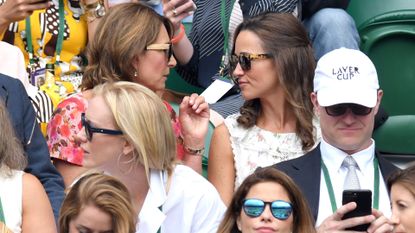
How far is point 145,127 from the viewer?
18.1 ft

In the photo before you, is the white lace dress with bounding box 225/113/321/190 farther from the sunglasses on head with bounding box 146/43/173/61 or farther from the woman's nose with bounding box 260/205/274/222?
the woman's nose with bounding box 260/205/274/222

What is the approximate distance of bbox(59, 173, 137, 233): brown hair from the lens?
503 centimetres

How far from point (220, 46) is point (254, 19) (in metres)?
0.83

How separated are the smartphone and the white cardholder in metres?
2.02

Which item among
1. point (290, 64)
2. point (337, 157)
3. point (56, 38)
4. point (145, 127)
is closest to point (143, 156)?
point (145, 127)

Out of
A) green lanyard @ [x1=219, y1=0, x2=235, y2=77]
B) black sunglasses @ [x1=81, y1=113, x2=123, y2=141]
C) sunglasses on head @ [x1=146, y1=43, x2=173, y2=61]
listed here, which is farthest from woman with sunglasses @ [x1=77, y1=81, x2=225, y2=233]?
green lanyard @ [x1=219, y1=0, x2=235, y2=77]

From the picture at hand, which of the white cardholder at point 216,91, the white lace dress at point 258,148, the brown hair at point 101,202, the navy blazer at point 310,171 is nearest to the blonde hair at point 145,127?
the brown hair at point 101,202

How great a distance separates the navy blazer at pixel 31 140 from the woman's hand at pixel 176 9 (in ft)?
4.26

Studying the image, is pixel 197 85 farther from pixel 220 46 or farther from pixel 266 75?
pixel 266 75

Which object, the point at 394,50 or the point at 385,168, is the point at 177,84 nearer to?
the point at 394,50

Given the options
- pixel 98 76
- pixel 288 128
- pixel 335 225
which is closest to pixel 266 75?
pixel 288 128

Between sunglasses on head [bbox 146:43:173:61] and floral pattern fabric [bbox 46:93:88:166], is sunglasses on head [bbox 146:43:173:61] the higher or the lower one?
the higher one

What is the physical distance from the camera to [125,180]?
5.56m

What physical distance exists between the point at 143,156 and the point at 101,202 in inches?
20.1
